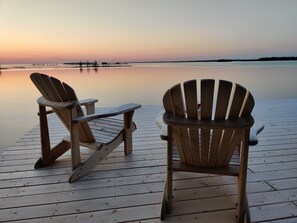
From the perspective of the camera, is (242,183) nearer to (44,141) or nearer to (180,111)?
(180,111)

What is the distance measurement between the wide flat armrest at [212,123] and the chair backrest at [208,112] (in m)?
0.02

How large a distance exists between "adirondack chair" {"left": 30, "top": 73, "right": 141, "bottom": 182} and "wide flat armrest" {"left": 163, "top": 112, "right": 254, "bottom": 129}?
2.75ft

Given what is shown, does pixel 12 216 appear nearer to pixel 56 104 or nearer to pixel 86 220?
pixel 86 220

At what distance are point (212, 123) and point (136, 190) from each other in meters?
0.87

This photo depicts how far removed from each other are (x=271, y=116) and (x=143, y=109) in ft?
7.98

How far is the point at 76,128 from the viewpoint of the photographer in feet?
6.28

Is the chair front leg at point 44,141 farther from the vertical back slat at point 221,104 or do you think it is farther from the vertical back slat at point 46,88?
the vertical back slat at point 221,104

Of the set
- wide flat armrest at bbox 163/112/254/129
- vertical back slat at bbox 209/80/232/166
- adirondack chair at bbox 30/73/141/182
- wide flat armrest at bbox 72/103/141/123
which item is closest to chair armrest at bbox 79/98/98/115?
adirondack chair at bbox 30/73/141/182

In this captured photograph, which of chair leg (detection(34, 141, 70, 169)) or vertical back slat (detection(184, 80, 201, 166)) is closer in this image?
vertical back slat (detection(184, 80, 201, 166))

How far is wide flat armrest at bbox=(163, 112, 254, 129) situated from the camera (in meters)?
1.22

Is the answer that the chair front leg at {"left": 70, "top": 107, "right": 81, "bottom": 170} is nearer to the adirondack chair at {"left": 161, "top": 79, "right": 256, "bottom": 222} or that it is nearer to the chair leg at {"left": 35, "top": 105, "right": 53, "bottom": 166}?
the chair leg at {"left": 35, "top": 105, "right": 53, "bottom": 166}

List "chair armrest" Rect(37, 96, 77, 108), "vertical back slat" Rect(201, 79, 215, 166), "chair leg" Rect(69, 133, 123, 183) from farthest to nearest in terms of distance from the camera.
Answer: "chair leg" Rect(69, 133, 123, 183), "chair armrest" Rect(37, 96, 77, 108), "vertical back slat" Rect(201, 79, 215, 166)

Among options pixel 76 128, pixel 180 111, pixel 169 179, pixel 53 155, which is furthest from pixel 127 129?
pixel 180 111

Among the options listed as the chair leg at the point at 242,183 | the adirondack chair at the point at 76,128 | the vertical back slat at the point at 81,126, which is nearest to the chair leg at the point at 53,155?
the adirondack chair at the point at 76,128
